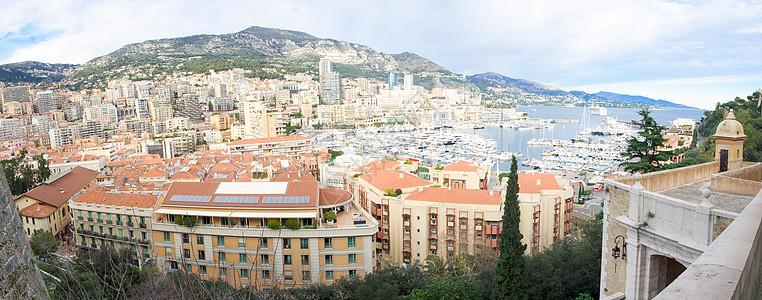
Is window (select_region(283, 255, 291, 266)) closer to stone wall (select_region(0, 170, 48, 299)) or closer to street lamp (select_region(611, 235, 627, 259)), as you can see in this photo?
street lamp (select_region(611, 235, 627, 259))

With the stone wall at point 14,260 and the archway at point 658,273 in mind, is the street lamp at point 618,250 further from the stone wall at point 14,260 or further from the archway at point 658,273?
the stone wall at point 14,260

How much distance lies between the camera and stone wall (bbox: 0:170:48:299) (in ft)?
8.23

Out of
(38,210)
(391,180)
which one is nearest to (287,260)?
(391,180)

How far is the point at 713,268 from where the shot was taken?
3.80 ft

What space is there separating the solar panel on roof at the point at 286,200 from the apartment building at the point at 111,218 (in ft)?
13.7

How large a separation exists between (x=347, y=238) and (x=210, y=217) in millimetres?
3634

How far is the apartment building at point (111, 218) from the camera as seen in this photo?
1283 cm

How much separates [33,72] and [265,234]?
10066cm

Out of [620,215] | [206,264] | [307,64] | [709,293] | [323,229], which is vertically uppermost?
[307,64]

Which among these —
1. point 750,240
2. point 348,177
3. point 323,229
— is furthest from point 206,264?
point 750,240

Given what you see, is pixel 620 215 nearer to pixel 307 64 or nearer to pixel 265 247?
pixel 265 247

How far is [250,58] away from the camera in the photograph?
92875 mm

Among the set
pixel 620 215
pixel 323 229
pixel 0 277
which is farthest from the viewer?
pixel 323 229

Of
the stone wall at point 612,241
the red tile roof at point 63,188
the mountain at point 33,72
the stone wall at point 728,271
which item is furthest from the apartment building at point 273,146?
the mountain at point 33,72
